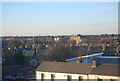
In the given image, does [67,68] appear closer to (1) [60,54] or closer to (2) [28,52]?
(1) [60,54]

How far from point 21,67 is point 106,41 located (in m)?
4.38

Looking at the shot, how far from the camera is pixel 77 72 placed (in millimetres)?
2504

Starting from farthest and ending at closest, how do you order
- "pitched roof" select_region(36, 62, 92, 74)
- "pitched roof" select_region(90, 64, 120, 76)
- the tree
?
the tree < "pitched roof" select_region(36, 62, 92, 74) < "pitched roof" select_region(90, 64, 120, 76)

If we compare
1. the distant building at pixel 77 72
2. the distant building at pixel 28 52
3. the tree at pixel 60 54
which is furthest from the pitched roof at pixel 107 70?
the distant building at pixel 28 52

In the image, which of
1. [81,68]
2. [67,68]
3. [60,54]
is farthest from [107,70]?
[60,54]

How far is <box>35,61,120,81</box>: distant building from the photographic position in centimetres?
229

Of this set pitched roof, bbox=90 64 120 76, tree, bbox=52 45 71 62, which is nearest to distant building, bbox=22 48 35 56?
tree, bbox=52 45 71 62

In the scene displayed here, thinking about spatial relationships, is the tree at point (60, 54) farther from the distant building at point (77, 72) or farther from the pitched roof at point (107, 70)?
the pitched roof at point (107, 70)

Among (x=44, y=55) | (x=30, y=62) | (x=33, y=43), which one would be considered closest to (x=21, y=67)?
(x=30, y=62)

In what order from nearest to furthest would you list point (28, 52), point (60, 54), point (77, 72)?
1. point (77, 72)
2. point (60, 54)
3. point (28, 52)

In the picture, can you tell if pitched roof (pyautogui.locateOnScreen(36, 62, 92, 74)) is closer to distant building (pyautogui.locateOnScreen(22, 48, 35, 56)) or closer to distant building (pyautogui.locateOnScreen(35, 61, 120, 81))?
distant building (pyautogui.locateOnScreen(35, 61, 120, 81))

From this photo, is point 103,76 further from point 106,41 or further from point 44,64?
point 106,41

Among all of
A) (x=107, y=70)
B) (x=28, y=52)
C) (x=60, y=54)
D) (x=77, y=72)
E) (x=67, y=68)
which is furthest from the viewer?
(x=28, y=52)

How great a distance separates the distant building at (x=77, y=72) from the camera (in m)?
2.29
